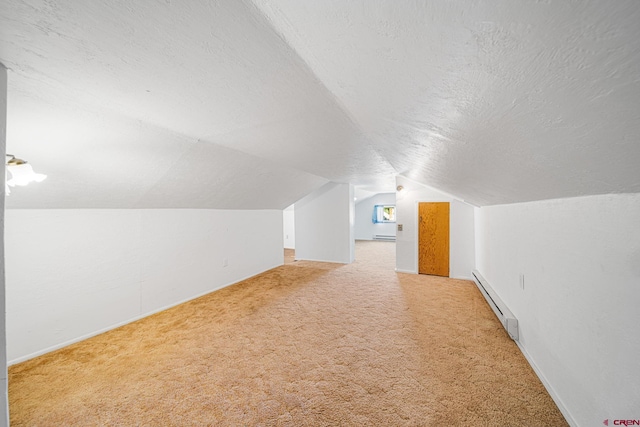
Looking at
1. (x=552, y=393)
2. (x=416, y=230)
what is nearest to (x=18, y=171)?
(x=552, y=393)

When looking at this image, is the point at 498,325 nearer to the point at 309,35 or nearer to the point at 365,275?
the point at 365,275

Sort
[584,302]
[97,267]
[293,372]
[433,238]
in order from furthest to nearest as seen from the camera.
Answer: [433,238], [97,267], [293,372], [584,302]

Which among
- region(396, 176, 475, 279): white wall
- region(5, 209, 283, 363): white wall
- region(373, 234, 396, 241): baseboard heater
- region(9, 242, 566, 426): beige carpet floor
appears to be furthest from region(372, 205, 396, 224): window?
region(5, 209, 283, 363): white wall

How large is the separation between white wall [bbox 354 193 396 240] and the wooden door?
544 cm

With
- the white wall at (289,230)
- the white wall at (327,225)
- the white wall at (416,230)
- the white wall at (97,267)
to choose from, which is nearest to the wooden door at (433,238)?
the white wall at (416,230)

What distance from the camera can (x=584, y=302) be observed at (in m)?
1.34

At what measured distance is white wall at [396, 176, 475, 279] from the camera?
469cm

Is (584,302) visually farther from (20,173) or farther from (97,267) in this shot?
(97,267)

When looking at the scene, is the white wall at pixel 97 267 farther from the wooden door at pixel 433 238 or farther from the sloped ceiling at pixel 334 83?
the wooden door at pixel 433 238

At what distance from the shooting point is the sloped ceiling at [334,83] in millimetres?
522

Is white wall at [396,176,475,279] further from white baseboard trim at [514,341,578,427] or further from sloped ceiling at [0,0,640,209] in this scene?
sloped ceiling at [0,0,640,209]

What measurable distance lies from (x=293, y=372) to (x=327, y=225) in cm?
447

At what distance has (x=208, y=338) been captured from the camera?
2547 millimetres

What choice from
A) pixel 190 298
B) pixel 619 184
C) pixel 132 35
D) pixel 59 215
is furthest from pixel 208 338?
pixel 619 184
